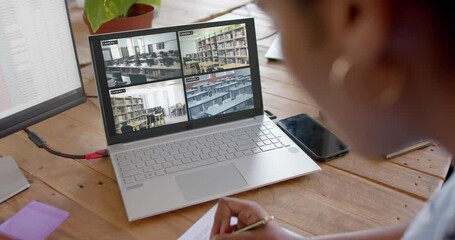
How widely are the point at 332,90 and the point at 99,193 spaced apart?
548mm

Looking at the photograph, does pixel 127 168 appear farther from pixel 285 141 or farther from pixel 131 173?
pixel 285 141

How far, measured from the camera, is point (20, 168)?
36.9 inches

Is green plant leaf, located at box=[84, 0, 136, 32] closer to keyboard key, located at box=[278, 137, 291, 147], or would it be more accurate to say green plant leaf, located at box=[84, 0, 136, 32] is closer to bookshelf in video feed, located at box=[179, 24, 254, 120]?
bookshelf in video feed, located at box=[179, 24, 254, 120]

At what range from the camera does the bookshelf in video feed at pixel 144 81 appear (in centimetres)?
93

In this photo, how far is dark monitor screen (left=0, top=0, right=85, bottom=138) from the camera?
834 mm

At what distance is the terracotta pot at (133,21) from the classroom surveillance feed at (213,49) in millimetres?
250

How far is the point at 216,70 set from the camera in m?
1.00

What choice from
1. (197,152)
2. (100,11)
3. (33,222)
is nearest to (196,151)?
(197,152)

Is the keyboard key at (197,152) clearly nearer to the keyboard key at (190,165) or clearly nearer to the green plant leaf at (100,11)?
the keyboard key at (190,165)

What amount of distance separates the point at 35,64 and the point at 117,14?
30 cm

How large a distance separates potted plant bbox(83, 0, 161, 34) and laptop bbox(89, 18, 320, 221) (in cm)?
19

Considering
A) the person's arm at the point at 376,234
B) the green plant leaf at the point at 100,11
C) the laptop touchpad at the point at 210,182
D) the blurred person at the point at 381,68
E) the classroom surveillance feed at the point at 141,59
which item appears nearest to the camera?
the blurred person at the point at 381,68

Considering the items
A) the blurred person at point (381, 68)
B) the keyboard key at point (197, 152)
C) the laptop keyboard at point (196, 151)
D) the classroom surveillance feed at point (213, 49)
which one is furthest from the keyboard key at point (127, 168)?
the blurred person at point (381, 68)

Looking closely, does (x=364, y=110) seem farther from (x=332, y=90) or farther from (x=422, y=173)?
(x=422, y=173)
